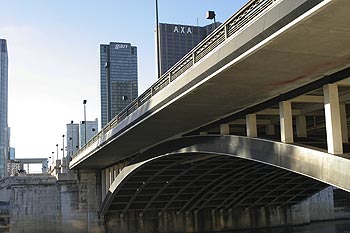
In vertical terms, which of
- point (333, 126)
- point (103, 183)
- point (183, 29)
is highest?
point (183, 29)

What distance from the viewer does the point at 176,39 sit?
2769 cm

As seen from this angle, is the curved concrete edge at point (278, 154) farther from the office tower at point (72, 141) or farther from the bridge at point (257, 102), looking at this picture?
the office tower at point (72, 141)

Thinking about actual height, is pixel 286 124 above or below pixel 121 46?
below

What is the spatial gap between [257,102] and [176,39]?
10027 millimetres

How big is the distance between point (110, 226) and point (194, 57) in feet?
122

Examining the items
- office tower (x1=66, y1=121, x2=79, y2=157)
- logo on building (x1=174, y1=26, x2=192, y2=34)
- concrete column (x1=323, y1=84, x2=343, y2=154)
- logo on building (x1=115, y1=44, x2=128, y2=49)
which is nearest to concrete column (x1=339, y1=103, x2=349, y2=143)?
concrete column (x1=323, y1=84, x2=343, y2=154)

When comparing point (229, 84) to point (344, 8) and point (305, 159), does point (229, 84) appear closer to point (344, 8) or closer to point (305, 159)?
point (305, 159)

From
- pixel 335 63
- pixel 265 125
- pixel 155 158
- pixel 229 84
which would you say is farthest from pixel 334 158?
pixel 155 158

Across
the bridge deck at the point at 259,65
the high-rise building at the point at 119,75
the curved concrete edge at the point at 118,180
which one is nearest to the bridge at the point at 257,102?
the bridge deck at the point at 259,65

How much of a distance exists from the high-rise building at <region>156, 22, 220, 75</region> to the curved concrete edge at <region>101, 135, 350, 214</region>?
4.70 metres

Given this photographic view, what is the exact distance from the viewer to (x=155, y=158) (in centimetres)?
3038

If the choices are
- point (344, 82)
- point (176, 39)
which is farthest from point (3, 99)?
point (344, 82)

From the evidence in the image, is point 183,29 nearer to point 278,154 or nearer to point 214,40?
point 214,40

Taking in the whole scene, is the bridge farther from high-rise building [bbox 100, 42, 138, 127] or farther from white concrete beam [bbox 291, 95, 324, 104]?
high-rise building [bbox 100, 42, 138, 127]
